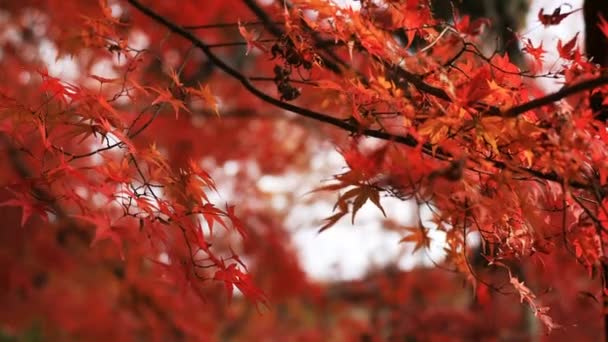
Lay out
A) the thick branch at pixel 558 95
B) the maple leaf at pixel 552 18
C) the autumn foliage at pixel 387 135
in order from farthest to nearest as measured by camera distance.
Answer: the maple leaf at pixel 552 18 < the autumn foliage at pixel 387 135 < the thick branch at pixel 558 95

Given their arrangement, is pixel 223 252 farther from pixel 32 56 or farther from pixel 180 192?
pixel 180 192

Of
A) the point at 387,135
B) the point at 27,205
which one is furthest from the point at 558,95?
the point at 27,205

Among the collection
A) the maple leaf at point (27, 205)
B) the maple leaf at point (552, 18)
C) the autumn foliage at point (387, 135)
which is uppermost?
the maple leaf at point (552, 18)

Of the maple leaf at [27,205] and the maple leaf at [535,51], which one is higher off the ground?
the maple leaf at [535,51]

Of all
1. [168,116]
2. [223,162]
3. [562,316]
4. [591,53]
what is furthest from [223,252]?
[591,53]

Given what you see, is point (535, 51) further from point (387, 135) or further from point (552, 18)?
point (387, 135)

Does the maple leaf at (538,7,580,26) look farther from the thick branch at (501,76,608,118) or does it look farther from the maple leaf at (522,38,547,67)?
the thick branch at (501,76,608,118)

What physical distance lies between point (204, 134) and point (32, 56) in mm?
1842

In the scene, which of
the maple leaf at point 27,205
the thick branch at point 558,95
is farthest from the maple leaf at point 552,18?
the maple leaf at point 27,205

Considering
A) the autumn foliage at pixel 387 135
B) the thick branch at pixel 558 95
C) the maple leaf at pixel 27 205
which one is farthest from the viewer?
the maple leaf at pixel 27 205

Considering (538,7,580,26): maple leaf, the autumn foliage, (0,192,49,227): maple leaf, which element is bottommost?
(0,192,49,227): maple leaf

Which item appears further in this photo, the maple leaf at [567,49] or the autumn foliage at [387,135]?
the maple leaf at [567,49]

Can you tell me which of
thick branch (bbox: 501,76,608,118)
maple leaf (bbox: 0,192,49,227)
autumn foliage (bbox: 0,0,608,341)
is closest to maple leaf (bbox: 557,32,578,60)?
autumn foliage (bbox: 0,0,608,341)

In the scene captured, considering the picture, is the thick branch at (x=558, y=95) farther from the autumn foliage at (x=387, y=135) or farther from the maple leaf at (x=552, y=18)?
the maple leaf at (x=552, y=18)
